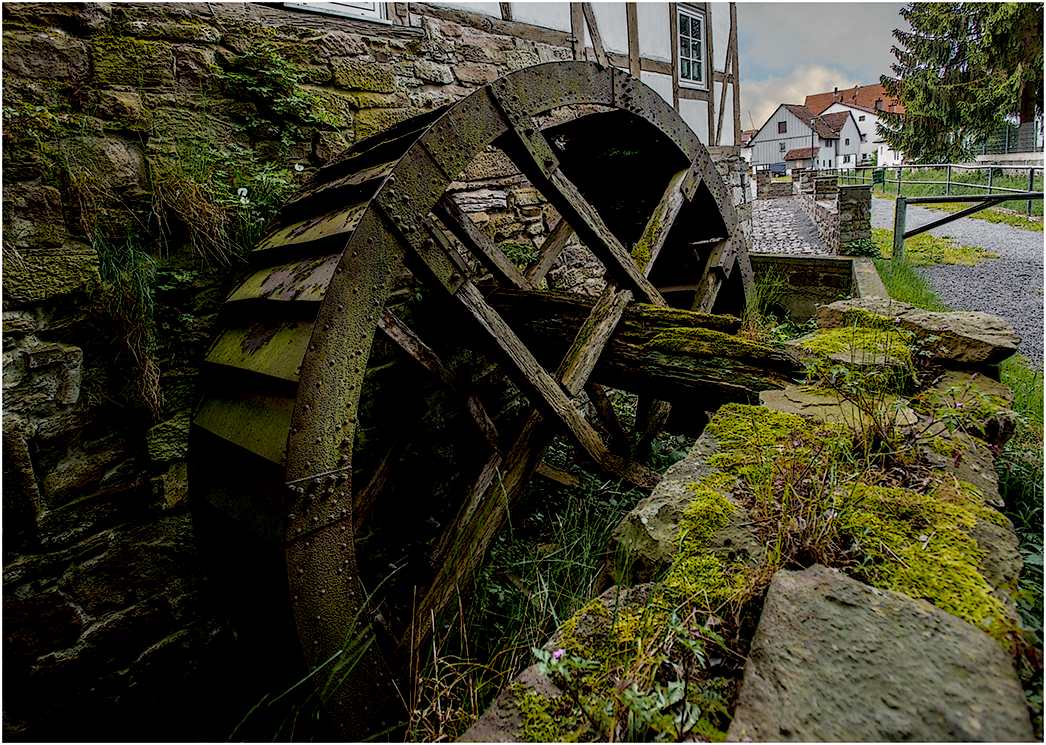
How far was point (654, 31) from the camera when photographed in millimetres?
5859

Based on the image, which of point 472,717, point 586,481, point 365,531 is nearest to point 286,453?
point 472,717

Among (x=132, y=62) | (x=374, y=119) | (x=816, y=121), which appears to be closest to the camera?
(x=132, y=62)

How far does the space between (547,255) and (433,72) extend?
1.41 m

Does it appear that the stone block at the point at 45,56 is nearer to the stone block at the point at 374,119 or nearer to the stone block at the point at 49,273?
the stone block at the point at 49,273

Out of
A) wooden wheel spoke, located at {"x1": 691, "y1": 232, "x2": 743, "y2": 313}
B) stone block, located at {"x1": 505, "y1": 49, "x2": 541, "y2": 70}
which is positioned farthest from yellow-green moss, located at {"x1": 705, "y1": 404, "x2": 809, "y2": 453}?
stone block, located at {"x1": 505, "y1": 49, "x2": 541, "y2": 70}

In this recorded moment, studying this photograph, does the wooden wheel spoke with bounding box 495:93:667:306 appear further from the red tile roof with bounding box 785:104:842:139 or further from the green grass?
the red tile roof with bounding box 785:104:842:139

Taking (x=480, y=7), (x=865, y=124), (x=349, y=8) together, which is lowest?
(x=349, y=8)

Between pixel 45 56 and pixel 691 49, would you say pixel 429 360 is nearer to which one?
pixel 45 56

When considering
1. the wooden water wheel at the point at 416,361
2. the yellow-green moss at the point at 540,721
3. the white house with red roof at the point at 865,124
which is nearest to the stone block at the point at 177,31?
the wooden water wheel at the point at 416,361

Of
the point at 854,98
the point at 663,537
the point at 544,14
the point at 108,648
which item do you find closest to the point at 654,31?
the point at 544,14

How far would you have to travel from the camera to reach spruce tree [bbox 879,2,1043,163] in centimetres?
1563

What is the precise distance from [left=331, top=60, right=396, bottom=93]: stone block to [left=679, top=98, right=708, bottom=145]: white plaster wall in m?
4.41

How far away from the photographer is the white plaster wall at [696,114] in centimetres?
664

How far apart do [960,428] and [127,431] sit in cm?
319
